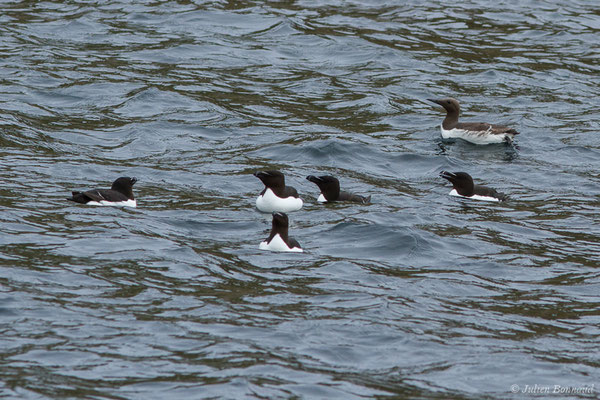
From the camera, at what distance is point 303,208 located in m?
17.0

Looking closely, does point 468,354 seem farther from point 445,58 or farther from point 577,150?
point 445,58

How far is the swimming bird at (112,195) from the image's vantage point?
15539 mm

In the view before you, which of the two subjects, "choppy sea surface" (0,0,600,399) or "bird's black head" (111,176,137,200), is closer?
"choppy sea surface" (0,0,600,399)

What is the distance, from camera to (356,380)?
32.6 feet

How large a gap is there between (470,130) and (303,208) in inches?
218

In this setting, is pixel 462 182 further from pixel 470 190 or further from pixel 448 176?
pixel 448 176

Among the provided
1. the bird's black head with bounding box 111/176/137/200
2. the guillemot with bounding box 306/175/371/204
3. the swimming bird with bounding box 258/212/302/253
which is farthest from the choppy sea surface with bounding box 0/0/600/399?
the bird's black head with bounding box 111/176/137/200

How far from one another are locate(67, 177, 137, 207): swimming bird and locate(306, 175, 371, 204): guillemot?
2.87m

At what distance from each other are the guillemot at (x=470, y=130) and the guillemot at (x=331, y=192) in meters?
4.76

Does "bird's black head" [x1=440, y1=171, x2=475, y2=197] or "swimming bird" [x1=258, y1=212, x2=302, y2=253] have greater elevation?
"swimming bird" [x1=258, y1=212, x2=302, y2=253]

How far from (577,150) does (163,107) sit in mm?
8121

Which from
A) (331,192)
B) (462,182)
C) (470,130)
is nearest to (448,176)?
(462,182)

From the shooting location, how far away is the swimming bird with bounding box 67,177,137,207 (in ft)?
51.0

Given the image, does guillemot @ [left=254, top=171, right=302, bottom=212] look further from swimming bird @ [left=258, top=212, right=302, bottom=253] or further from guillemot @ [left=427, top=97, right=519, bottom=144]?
guillemot @ [left=427, top=97, right=519, bottom=144]
